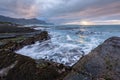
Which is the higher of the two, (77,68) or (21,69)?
(77,68)

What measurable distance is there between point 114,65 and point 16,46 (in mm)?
11081

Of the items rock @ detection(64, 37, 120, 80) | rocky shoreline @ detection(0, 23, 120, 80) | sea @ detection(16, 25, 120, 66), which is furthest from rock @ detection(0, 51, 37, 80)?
sea @ detection(16, 25, 120, 66)

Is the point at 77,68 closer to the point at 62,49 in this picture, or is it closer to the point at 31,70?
the point at 31,70

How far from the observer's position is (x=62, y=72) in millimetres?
5125

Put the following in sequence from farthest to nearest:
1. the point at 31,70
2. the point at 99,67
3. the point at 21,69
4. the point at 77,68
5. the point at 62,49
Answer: the point at 62,49, the point at 21,69, the point at 31,70, the point at 77,68, the point at 99,67

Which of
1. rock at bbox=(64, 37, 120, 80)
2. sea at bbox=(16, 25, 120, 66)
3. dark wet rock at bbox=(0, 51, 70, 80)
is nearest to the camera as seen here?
rock at bbox=(64, 37, 120, 80)

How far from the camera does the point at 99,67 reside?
14.5 feet

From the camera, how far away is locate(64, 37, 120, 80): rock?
165 inches

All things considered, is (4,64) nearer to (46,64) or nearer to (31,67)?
(31,67)

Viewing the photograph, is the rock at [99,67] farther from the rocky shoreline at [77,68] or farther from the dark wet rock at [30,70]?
the dark wet rock at [30,70]

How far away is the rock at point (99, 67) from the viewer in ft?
13.8

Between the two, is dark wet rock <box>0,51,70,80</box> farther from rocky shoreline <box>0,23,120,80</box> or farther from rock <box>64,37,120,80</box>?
rock <box>64,37,120,80</box>

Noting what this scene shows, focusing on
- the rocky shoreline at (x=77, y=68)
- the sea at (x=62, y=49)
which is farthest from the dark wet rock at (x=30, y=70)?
the sea at (x=62, y=49)

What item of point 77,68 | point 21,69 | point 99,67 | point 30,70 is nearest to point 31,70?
point 30,70
